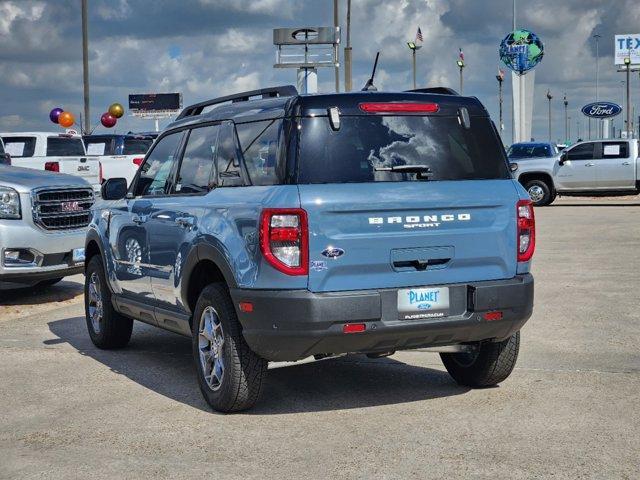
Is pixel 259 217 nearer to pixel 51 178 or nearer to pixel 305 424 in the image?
pixel 305 424

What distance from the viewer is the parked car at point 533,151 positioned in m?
33.7

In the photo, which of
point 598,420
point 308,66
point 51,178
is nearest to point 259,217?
point 598,420

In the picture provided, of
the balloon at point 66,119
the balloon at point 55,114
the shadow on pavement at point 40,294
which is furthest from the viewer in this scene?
the balloon at point 55,114

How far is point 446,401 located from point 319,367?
1477mm

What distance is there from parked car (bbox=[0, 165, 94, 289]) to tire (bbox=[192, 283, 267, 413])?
5.54 meters

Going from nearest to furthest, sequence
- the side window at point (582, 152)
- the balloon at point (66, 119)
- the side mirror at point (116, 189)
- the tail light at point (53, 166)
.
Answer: the side mirror at point (116, 189) → the tail light at point (53, 166) → the side window at point (582, 152) → the balloon at point (66, 119)

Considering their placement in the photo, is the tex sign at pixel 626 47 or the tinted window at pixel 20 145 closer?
the tinted window at pixel 20 145

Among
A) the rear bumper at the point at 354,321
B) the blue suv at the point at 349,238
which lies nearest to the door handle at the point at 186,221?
the blue suv at the point at 349,238

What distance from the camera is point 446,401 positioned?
22.4 feet

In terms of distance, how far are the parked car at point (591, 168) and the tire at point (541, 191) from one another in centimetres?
24

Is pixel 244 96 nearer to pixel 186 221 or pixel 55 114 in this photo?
pixel 186 221

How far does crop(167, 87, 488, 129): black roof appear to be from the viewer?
6.22 metres

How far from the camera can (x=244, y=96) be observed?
7422 mm

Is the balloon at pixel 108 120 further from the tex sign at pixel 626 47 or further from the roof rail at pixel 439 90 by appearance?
the tex sign at pixel 626 47
